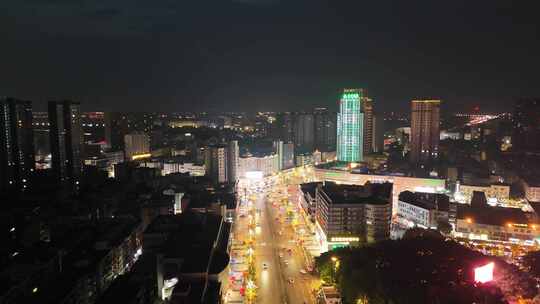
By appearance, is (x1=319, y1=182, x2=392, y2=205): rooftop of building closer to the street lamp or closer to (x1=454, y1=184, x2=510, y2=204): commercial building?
the street lamp

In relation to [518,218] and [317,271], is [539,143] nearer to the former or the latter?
[518,218]

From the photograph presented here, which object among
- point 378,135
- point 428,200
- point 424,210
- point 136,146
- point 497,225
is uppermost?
point 378,135

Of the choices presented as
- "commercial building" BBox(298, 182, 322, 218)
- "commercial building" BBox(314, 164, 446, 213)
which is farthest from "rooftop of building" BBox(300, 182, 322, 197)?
"commercial building" BBox(314, 164, 446, 213)

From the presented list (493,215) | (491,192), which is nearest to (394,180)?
(491,192)

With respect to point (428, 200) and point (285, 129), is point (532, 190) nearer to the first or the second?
point (428, 200)

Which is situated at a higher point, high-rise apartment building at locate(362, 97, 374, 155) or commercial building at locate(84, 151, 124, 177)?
high-rise apartment building at locate(362, 97, 374, 155)

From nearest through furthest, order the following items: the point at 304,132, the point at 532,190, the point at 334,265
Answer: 1. the point at 334,265
2. the point at 532,190
3. the point at 304,132

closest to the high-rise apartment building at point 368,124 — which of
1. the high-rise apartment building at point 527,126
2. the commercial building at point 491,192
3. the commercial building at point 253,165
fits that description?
the commercial building at point 253,165

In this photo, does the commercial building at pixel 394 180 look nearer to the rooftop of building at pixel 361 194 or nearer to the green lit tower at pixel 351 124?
the rooftop of building at pixel 361 194
